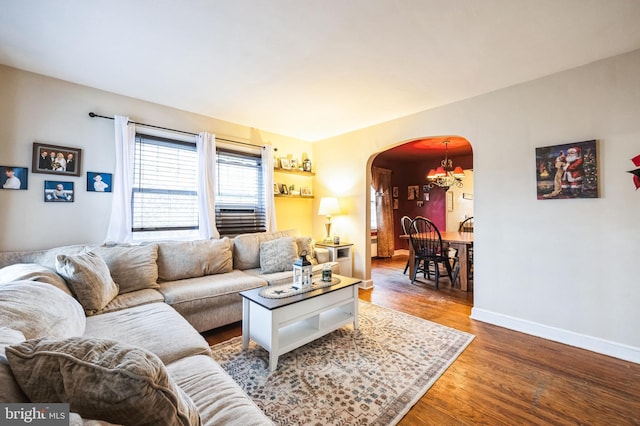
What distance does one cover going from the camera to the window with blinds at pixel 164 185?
3037 millimetres

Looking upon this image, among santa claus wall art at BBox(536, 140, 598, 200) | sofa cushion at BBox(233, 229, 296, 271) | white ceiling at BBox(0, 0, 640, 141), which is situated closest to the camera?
white ceiling at BBox(0, 0, 640, 141)

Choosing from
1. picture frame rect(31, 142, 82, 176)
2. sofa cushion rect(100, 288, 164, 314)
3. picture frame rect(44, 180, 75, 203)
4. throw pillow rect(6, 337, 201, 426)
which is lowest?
sofa cushion rect(100, 288, 164, 314)

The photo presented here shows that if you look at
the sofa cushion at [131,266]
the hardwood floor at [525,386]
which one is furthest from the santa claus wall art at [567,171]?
the sofa cushion at [131,266]

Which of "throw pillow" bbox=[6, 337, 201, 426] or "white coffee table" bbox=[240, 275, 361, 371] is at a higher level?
"throw pillow" bbox=[6, 337, 201, 426]

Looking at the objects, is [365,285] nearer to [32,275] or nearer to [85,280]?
[85,280]

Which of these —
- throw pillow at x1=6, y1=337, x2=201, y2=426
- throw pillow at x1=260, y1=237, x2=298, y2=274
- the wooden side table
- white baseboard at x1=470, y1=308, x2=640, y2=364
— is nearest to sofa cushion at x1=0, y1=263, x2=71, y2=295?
throw pillow at x1=6, y1=337, x2=201, y2=426

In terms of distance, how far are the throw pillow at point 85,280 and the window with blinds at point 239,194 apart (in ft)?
5.36

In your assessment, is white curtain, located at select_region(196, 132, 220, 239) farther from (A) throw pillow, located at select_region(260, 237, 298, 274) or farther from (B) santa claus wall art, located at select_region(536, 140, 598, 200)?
(B) santa claus wall art, located at select_region(536, 140, 598, 200)

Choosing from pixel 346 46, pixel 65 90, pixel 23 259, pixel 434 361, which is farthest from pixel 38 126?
pixel 434 361

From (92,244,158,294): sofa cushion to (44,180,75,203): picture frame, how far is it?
0.64 m

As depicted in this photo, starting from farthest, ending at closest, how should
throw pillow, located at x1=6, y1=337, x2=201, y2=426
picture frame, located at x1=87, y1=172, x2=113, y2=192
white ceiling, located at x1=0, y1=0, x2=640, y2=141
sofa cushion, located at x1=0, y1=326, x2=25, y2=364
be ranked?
1. picture frame, located at x1=87, y1=172, x2=113, y2=192
2. white ceiling, located at x1=0, y1=0, x2=640, y2=141
3. sofa cushion, located at x1=0, y1=326, x2=25, y2=364
4. throw pillow, located at x1=6, y1=337, x2=201, y2=426

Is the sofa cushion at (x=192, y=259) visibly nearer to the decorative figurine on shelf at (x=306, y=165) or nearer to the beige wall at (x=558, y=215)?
the decorative figurine on shelf at (x=306, y=165)

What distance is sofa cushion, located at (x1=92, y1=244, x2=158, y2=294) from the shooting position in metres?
2.38

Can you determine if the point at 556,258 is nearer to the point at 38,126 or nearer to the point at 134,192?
the point at 134,192
